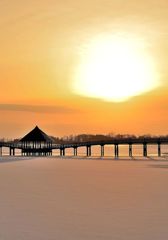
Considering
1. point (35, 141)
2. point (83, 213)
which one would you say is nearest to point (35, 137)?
point (35, 141)

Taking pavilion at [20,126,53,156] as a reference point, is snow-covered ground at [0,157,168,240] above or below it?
below

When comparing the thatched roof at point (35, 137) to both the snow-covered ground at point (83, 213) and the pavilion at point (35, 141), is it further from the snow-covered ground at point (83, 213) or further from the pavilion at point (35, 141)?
the snow-covered ground at point (83, 213)

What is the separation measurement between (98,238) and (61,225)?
162 centimetres

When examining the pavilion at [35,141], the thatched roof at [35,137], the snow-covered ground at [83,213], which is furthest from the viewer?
the pavilion at [35,141]

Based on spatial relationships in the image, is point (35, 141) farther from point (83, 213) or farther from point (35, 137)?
point (83, 213)

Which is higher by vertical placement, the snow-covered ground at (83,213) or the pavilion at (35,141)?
the pavilion at (35,141)

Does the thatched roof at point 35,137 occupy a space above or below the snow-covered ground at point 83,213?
above

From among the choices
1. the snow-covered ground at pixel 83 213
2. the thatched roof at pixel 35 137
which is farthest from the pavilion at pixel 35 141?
the snow-covered ground at pixel 83 213

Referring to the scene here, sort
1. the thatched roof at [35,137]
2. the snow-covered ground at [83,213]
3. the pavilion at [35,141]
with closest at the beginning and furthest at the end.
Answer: the snow-covered ground at [83,213]
the thatched roof at [35,137]
the pavilion at [35,141]

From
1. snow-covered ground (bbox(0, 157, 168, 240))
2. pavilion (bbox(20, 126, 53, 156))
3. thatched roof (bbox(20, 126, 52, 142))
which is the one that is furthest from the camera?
pavilion (bbox(20, 126, 53, 156))

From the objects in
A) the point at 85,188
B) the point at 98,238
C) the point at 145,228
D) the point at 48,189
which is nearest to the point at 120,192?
the point at 85,188

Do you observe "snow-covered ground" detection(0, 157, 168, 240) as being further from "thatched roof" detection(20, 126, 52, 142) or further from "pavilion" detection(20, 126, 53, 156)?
"pavilion" detection(20, 126, 53, 156)

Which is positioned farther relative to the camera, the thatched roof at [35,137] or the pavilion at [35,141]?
the pavilion at [35,141]

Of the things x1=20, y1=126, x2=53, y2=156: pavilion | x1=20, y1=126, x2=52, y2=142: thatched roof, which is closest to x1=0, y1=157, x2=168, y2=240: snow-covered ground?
x1=20, y1=126, x2=52, y2=142: thatched roof
